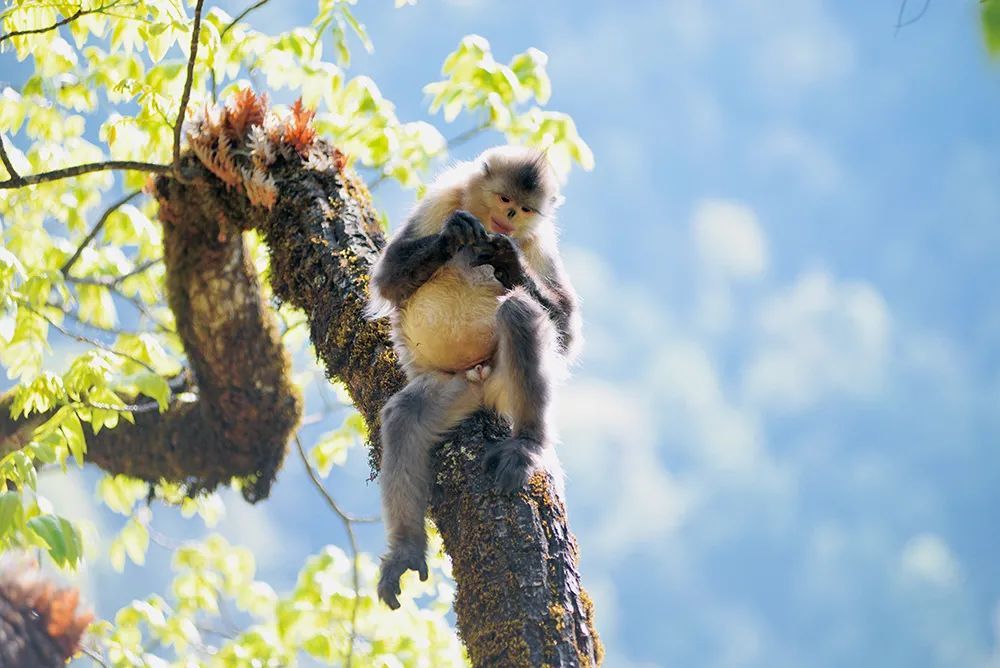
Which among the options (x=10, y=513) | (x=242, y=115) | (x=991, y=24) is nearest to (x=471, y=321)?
(x=242, y=115)

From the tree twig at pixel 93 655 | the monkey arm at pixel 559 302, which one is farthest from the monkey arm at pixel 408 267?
the tree twig at pixel 93 655

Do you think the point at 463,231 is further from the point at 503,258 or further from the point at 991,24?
the point at 991,24

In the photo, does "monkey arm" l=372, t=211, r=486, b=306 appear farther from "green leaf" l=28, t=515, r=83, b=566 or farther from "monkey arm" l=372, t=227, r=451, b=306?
"green leaf" l=28, t=515, r=83, b=566

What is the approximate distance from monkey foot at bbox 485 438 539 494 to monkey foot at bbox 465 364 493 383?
0.47 m

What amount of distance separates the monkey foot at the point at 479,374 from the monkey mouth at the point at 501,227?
682 mm

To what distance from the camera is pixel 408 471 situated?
12.4 ft

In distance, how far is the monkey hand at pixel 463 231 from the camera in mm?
4020

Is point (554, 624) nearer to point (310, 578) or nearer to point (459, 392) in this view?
point (459, 392)

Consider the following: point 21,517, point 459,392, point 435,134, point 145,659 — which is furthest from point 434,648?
point 21,517

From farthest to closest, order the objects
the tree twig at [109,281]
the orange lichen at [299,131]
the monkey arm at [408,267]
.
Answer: the tree twig at [109,281] → the orange lichen at [299,131] → the monkey arm at [408,267]

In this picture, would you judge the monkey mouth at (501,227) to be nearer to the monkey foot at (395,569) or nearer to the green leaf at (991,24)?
the monkey foot at (395,569)

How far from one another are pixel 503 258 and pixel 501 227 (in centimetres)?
39

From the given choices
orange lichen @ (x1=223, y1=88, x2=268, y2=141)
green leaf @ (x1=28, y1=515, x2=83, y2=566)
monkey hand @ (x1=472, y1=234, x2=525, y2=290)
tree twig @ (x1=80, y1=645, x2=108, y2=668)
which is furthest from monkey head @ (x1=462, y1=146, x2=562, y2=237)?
tree twig @ (x1=80, y1=645, x2=108, y2=668)

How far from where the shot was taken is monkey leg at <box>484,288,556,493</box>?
12.5ft
